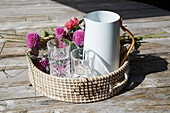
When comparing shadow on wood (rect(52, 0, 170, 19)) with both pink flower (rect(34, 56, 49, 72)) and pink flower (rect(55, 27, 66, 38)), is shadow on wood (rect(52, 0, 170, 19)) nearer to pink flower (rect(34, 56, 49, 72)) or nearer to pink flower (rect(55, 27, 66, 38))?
pink flower (rect(55, 27, 66, 38))

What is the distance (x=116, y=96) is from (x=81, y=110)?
15 centimetres

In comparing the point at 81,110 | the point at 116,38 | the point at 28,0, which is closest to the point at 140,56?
the point at 116,38

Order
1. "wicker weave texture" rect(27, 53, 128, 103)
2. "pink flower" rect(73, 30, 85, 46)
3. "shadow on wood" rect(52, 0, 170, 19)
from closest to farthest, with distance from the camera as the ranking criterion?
1. "wicker weave texture" rect(27, 53, 128, 103)
2. "pink flower" rect(73, 30, 85, 46)
3. "shadow on wood" rect(52, 0, 170, 19)

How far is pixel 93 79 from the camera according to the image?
815mm

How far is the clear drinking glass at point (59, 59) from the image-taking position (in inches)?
34.1

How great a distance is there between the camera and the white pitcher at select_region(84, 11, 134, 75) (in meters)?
0.83

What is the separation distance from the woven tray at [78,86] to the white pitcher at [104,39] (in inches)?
1.9

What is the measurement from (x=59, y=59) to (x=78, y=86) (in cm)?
13

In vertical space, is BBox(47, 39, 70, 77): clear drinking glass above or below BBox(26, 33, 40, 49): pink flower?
below

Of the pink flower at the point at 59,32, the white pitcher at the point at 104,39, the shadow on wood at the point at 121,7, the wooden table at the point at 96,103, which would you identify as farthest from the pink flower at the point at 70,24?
the shadow on wood at the point at 121,7

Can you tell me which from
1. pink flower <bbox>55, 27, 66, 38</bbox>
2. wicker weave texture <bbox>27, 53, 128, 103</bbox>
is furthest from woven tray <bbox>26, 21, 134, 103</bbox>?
pink flower <bbox>55, 27, 66, 38</bbox>

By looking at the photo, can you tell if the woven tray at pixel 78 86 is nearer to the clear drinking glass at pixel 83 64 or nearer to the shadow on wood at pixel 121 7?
the clear drinking glass at pixel 83 64

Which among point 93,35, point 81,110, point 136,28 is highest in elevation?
point 93,35

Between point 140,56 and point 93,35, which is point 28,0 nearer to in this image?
point 140,56
